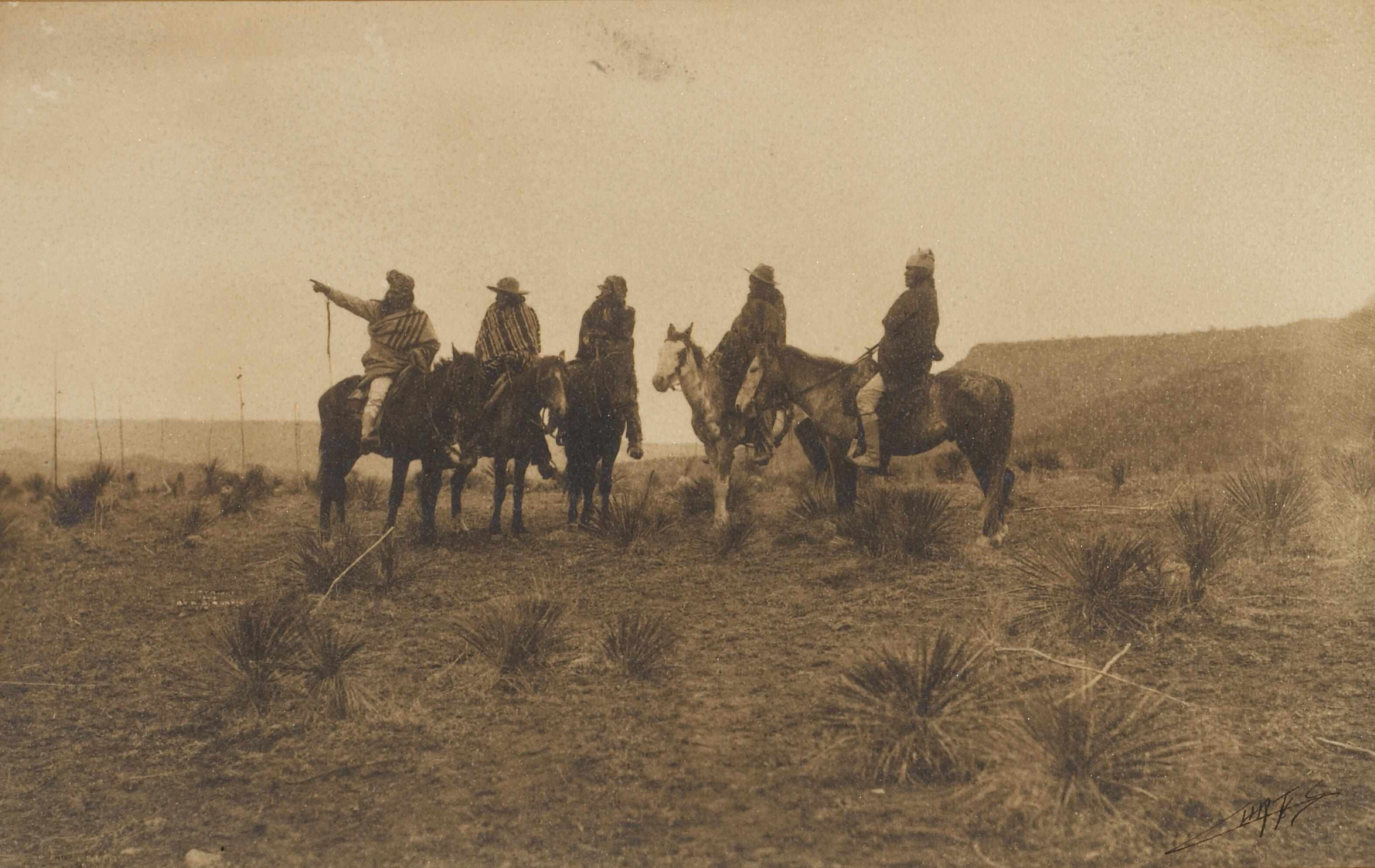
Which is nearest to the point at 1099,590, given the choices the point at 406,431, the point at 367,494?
the point at 406,431

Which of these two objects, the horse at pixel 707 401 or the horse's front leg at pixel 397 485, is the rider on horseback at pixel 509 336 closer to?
the horse's front leg at pixel 397 485

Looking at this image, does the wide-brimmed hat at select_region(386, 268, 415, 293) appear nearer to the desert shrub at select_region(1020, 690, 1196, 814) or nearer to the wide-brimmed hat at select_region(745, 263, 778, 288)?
the wide-brimmed hat at select_region(745, 263, 778, 288)

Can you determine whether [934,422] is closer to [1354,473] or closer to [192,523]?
[1354,473]

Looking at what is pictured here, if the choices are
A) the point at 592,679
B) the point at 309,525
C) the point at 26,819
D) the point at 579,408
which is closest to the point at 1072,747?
the point at 592,679

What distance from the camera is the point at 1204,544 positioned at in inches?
236

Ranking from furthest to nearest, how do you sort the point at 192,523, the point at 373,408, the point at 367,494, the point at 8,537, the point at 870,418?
1. the point at 367,494
2. the point at 192,523
3. the point at 8,537
4. the point at 373,408
5. the point at 870,418

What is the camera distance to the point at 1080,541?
21.1 feet

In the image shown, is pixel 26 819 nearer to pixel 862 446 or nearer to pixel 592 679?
pixel 592 679

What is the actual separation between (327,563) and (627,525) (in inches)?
104

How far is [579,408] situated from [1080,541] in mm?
5259

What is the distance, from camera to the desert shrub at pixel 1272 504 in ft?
22.9

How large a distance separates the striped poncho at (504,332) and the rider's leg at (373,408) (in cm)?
115

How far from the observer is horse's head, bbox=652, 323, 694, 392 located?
30.3 feet

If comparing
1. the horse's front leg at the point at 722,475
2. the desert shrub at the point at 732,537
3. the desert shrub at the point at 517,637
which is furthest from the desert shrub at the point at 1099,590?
the horse's front leg at the point at 722,475
